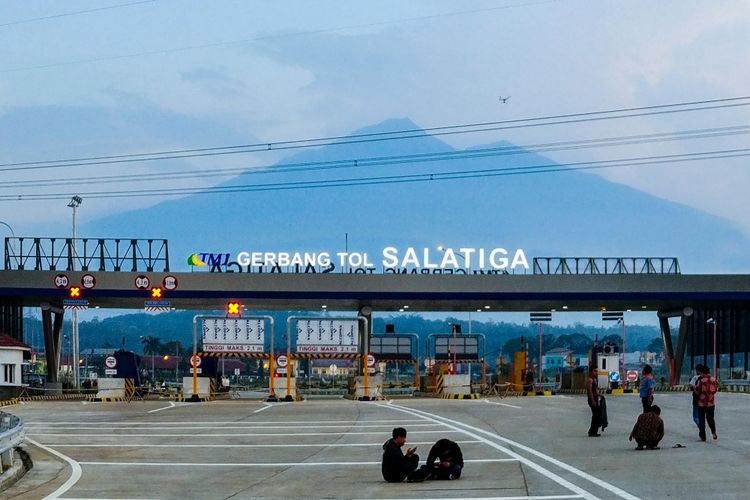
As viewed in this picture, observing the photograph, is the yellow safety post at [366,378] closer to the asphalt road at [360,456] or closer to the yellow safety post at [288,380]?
the yellow safety post at [288,380]

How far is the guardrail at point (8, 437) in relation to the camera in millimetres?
20011

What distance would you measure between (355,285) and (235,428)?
37.5 m

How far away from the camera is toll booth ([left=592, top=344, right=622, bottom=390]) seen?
65312 millimetres

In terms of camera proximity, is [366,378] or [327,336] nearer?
[366,378]

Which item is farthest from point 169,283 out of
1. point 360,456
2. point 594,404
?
point 360,456

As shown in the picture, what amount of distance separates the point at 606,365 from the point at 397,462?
49.3 m

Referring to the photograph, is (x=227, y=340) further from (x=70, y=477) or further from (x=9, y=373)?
(x=70, y=477)

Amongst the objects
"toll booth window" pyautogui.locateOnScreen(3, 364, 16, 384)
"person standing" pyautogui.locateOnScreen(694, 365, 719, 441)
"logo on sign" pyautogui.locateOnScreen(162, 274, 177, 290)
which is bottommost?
"toll booth window" pyautogui.locateOnScreen(3, 364, 16, 384)

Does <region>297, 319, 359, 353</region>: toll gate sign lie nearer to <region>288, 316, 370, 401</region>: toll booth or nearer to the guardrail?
<region>288, 316, 370, 401</region>: toll booth

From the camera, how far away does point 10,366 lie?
64688 mm

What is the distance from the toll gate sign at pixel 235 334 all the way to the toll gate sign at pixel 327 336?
2359 mm

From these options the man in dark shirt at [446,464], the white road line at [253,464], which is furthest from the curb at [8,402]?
the man in dark shirt at [446,464]

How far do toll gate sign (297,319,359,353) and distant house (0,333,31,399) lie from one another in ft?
59.6

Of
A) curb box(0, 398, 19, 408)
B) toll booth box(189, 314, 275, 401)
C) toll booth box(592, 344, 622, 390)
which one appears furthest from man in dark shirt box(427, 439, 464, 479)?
toll booth box(592, 344, 622, 390)
